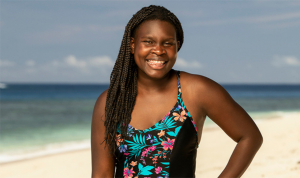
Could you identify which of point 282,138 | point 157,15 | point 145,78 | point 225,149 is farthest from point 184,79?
point 282,138

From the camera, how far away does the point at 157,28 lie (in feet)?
7.07

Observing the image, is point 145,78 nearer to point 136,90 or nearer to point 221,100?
point 136,90

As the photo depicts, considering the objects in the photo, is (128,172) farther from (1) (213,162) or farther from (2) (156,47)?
(1) (213,162)

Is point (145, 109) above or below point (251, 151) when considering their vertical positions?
above

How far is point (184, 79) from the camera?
7.48ft

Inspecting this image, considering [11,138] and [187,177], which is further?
[11,138]

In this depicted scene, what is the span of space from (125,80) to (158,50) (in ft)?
1.29

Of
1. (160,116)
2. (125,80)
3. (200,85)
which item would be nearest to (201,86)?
(200,85)

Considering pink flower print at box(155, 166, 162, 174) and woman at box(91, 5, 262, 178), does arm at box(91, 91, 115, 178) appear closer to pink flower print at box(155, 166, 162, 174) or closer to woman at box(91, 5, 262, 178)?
woman at box(91, 5, 262, 178)

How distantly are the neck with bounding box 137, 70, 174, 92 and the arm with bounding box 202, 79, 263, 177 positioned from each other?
0.28 meters

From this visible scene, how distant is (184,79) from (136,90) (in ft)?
1.18

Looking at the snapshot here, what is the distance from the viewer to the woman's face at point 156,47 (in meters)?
2.15

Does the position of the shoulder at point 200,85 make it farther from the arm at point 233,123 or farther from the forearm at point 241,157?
the forearm at point 241,157

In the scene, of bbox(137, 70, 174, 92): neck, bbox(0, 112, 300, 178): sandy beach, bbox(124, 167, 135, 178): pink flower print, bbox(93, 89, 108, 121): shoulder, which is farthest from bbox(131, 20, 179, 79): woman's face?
bbox(0, 112, 300, 178): sandy beach
